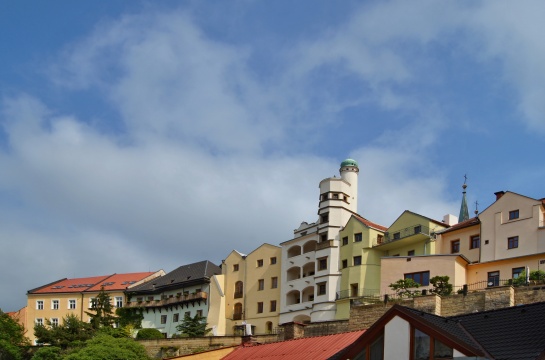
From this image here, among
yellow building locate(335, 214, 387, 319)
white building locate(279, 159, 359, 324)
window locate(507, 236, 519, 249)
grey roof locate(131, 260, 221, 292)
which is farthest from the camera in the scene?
grey roof locate(131, 260, 221, 292)

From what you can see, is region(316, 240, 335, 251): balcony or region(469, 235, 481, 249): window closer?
region(469, 235, 481, 249): window

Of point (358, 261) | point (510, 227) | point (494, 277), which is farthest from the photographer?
point (358, 261)

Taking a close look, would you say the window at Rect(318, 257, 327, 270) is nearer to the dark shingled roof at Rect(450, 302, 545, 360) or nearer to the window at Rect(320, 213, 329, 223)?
the window at Rect(320, 213, 329, 223)

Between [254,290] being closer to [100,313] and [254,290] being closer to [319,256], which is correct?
[319,256]

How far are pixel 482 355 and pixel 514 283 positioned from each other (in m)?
30.8

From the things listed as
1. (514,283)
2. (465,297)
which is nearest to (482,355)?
(465,297)

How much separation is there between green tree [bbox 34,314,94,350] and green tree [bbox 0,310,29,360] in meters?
2.60

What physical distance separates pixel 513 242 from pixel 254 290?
30.2m

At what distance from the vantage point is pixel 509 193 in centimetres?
6825

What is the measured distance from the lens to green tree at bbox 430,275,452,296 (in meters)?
58.8

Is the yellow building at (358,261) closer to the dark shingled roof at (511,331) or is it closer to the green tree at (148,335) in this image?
the green tree at (148,335)

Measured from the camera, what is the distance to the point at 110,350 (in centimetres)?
6056

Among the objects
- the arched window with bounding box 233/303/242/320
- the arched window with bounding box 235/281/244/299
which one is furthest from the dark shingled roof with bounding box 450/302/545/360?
the arched window with bounding box 235/281/244/299

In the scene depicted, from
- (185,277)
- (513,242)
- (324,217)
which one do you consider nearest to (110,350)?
(324,217)
